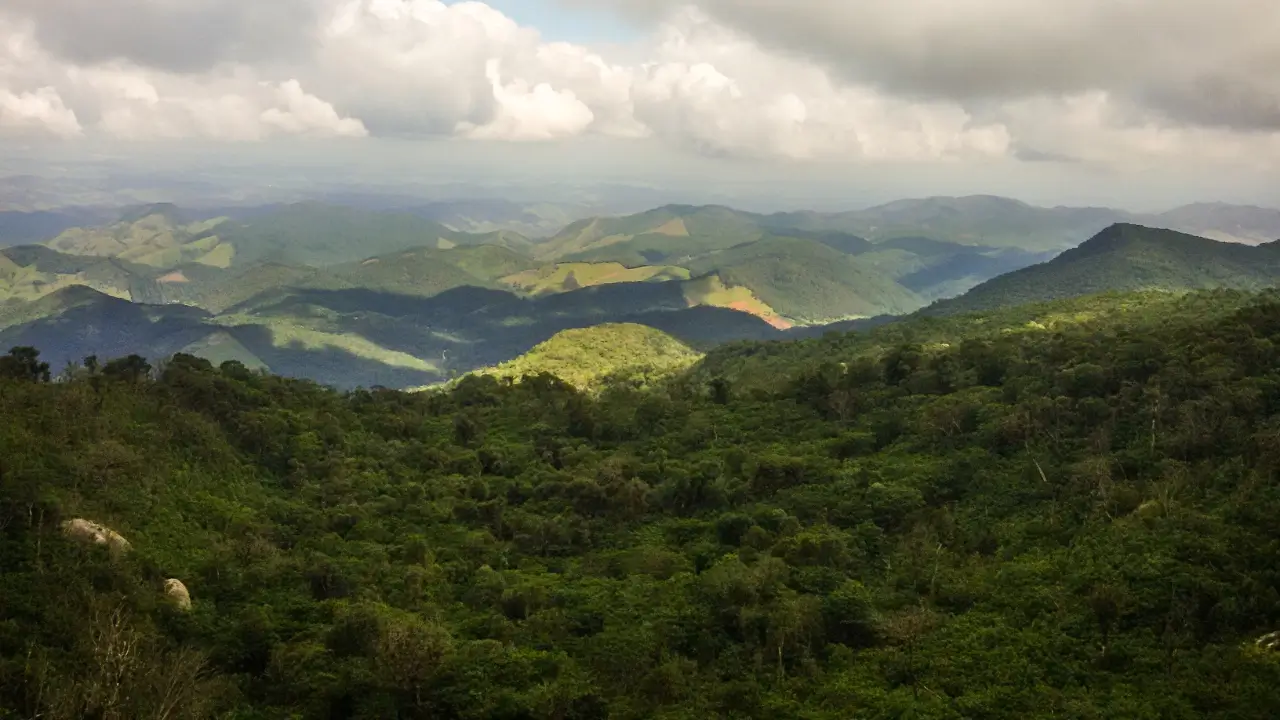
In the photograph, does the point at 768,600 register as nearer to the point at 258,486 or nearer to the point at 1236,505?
the point at 1236,505

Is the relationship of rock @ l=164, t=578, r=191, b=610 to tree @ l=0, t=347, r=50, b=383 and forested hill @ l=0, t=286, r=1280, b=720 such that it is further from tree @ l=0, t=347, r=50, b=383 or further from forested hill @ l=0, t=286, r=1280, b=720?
tree @ l=0, t=347, r=50, b=383

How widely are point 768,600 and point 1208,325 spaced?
45344 mm

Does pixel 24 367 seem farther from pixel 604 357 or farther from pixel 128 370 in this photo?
pixel 604 357

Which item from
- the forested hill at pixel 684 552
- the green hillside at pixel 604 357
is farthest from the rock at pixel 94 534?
the green hillside at pixel 604 357

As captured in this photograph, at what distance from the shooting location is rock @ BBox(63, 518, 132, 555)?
33.1 m

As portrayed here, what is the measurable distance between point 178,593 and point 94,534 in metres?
4.60

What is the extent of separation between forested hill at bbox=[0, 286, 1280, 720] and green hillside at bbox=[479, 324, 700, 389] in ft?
192

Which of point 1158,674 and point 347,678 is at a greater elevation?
point 1158,674

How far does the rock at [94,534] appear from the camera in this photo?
109ft

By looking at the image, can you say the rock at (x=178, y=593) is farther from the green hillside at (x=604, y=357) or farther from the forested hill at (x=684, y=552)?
the green hillside at (x=604, y=357)

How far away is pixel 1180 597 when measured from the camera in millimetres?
27203

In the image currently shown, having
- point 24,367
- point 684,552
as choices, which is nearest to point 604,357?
point 24,367

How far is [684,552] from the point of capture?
1703 inches

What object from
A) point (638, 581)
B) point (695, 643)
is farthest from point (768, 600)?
point (638, 581)
